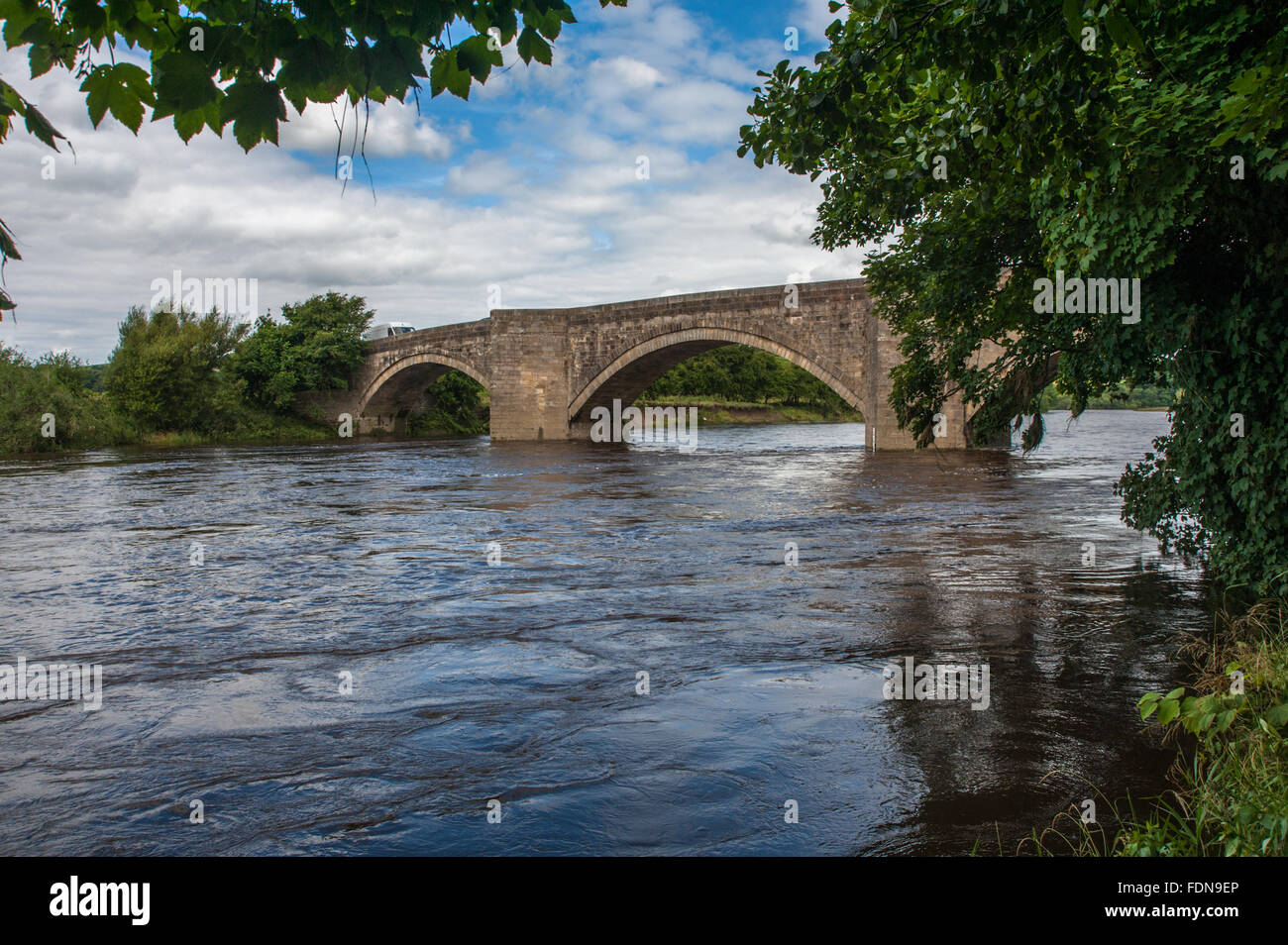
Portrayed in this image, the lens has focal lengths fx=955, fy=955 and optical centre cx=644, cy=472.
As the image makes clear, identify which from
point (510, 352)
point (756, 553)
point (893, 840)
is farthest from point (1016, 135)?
point (510, 352)

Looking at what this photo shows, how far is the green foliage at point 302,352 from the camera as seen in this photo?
39.2m

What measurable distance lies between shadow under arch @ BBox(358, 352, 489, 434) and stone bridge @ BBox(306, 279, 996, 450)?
7 cm

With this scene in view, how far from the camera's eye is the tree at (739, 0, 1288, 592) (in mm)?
4352

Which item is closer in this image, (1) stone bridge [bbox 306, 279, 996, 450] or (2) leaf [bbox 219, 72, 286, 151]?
(2) leaf [bbox 219, 72, 286, 151]

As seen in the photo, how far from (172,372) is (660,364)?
16.5 metres

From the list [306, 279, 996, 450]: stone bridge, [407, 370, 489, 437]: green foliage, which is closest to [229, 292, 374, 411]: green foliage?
[306, 279, 996, 450]: stone bridge

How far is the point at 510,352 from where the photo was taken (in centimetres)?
3281

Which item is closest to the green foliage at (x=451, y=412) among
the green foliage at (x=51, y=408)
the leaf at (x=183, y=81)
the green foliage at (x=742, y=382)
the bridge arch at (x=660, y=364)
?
the bridge arch at (x=660, y=364)
